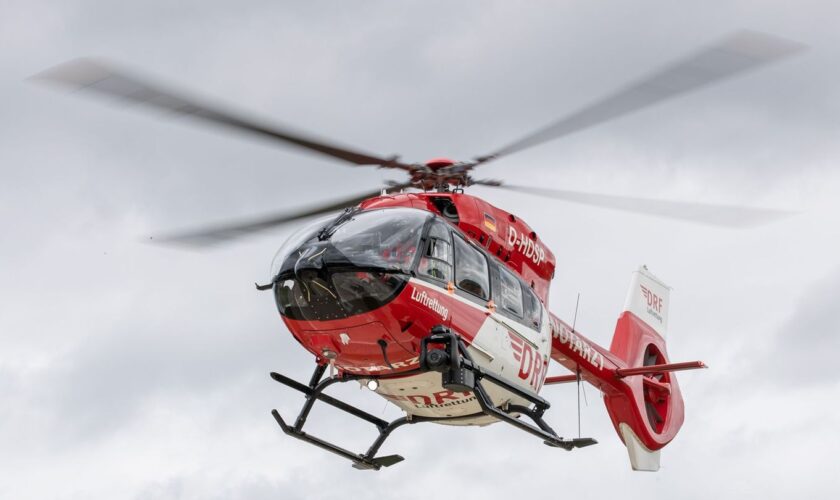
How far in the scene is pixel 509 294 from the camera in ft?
55.6

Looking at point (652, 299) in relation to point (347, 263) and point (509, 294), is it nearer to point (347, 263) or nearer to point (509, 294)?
point (509, 294)

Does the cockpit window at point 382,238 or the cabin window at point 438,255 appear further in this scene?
the cabin window at point 438,255

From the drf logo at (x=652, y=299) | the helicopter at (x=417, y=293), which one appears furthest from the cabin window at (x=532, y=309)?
the drf logo at (x=652, y=299)

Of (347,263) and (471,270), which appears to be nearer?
(347,263)

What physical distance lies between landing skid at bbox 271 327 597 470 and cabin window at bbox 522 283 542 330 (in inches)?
47.8

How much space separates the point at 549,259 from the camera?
18562 millimetres

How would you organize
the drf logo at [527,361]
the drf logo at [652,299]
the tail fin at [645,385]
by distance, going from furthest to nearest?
the drf logo at [652,299], the tail fin at [645,385], the drf logo at [527,361]

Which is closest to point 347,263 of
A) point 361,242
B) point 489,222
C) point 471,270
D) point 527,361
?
point 361,242

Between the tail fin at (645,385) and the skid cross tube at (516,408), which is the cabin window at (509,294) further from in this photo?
the tail fin at (645,385)

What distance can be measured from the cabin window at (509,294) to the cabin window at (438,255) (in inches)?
55.3

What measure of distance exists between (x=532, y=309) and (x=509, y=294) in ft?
2.55

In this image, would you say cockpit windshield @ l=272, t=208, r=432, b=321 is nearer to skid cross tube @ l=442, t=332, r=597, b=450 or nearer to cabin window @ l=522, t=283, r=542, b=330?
skid cross tube @ l=442, t=332, r=597, b=450

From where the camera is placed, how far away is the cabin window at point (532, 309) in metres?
17.4

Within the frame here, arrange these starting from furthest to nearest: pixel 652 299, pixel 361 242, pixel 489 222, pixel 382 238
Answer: pixel 652 299 < pixel 489 222 < pixel 382 238 < pixel 361 242
